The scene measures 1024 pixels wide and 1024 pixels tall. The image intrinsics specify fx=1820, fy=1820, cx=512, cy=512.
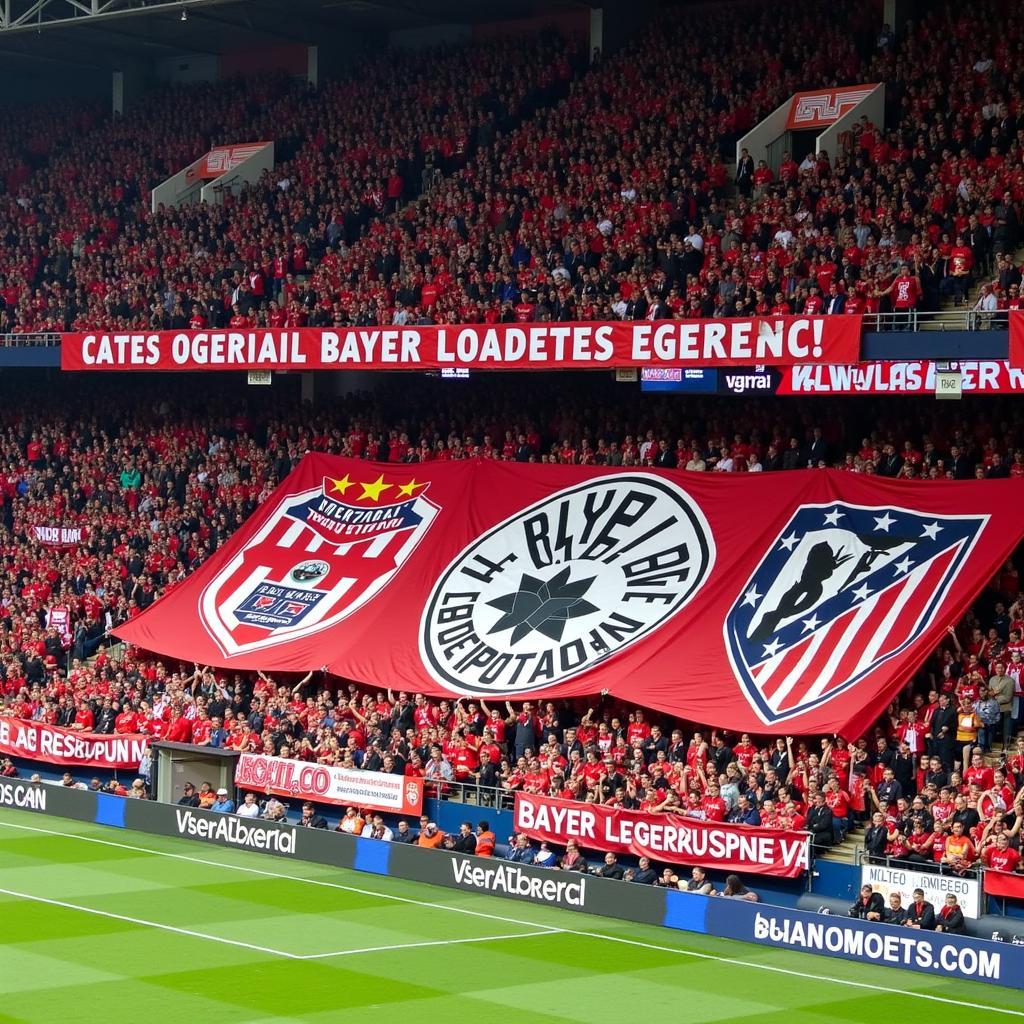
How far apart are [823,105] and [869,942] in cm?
1660

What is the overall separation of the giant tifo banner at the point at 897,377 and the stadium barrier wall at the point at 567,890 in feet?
26.9

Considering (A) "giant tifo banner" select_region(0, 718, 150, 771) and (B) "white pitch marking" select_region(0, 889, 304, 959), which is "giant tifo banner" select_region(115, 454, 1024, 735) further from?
(B) "white pitch marking" select_region(0, 889, 304, 959)

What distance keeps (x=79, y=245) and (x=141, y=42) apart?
6.72 metres

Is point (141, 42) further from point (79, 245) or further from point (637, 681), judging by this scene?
point (637, 681)

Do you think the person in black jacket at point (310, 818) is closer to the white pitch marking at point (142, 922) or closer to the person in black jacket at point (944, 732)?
the white pitch marking at point (142, 922)

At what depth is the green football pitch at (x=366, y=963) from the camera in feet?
62.4

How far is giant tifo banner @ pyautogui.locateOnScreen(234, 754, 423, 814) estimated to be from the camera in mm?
27531

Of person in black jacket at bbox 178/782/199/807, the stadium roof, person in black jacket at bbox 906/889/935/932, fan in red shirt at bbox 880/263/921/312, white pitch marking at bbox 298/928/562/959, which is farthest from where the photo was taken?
the stadium roof

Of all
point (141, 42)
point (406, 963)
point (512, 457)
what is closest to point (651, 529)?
point (512, 457)

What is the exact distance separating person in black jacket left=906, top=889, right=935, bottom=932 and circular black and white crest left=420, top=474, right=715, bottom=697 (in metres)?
7.54

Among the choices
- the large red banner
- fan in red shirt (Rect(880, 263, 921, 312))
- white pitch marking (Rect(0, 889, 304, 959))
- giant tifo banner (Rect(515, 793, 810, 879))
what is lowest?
white pitch marking (Rect(0, 889, 304, 959))

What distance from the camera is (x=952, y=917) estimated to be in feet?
69.2

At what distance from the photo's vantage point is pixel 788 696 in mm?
25328

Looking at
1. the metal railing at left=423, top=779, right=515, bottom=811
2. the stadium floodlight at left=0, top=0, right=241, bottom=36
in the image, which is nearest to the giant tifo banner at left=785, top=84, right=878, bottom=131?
the stadium floodlight at left=0, top=0, right=241, bottom=36
